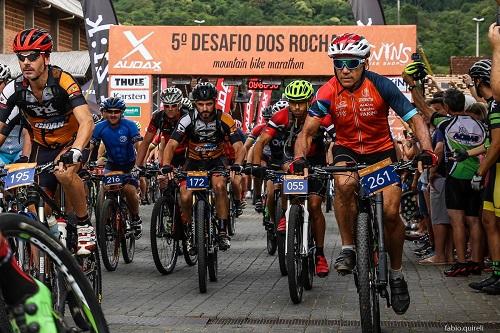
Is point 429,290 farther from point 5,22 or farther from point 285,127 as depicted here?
point 5,22

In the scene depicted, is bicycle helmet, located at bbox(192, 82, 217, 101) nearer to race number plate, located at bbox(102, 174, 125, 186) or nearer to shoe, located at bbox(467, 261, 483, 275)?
race number plate, located at bbox(102, 174, 125, 186)

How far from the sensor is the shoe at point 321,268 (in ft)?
31.6

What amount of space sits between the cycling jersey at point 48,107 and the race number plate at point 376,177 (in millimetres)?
2348

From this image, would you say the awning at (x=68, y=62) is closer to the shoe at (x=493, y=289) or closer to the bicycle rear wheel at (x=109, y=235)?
the bicycle rear wheel at (x=109, y=235)

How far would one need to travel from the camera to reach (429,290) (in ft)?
32.3

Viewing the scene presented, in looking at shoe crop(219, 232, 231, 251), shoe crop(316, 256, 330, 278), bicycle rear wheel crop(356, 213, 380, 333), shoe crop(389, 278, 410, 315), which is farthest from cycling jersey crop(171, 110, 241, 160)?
bicycle rear wheel crop(356, 213, 380, 333)

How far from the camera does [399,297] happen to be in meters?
7.09

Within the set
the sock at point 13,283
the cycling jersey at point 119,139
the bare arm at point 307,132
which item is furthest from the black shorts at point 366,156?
the cycling jersey at point 119,139

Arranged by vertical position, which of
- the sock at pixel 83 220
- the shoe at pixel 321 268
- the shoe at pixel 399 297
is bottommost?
the shoe at pixel 321 268

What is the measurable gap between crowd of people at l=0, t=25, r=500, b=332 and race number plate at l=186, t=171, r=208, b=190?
10.6 inches

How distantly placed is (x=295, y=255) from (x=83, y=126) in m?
2.42

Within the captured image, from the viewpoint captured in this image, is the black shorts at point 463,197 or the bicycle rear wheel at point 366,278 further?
the black shorts at point 463,197

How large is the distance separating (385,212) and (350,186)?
1.07 ft

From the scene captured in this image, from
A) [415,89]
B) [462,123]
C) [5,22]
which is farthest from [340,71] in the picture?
[5,22]
